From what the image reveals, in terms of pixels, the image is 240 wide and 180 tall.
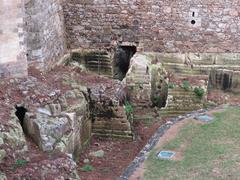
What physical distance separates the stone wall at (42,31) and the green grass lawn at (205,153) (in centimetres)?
407

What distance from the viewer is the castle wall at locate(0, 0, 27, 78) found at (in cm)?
1123

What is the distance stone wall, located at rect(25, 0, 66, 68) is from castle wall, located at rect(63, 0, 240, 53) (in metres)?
1.08

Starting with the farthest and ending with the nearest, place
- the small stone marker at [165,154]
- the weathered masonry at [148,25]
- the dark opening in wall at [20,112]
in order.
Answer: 1. the weathered masonry at [148,25]
2. the dark opening in wall at [20,112]
3. the small stone marker at [165,154]

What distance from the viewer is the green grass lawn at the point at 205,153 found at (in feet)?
30.9

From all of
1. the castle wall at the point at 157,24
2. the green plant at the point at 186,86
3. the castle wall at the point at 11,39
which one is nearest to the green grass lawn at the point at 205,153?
the green plant at the point at 186,86

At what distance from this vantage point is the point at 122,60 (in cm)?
1550

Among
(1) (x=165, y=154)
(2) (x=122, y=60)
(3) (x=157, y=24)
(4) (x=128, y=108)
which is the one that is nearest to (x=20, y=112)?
(1) (x=165, y=154)

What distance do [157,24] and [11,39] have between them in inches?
191

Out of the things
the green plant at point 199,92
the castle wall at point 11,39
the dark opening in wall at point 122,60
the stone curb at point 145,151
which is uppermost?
the castle wall at point 11,39

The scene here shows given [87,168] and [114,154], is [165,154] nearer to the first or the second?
[87,168]

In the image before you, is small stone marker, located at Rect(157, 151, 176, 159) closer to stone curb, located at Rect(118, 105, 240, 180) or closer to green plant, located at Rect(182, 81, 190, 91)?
stone curb, located at Rect(118, 105, 240, 180)

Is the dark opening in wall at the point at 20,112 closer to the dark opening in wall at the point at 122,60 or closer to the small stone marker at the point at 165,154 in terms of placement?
the small stone marker at the point at 165,154

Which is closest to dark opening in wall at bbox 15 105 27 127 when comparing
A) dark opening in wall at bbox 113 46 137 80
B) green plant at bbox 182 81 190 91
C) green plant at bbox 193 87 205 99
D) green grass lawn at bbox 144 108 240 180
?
green grass lawn at bbox 144 108 240 180

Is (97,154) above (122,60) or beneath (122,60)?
beneath
